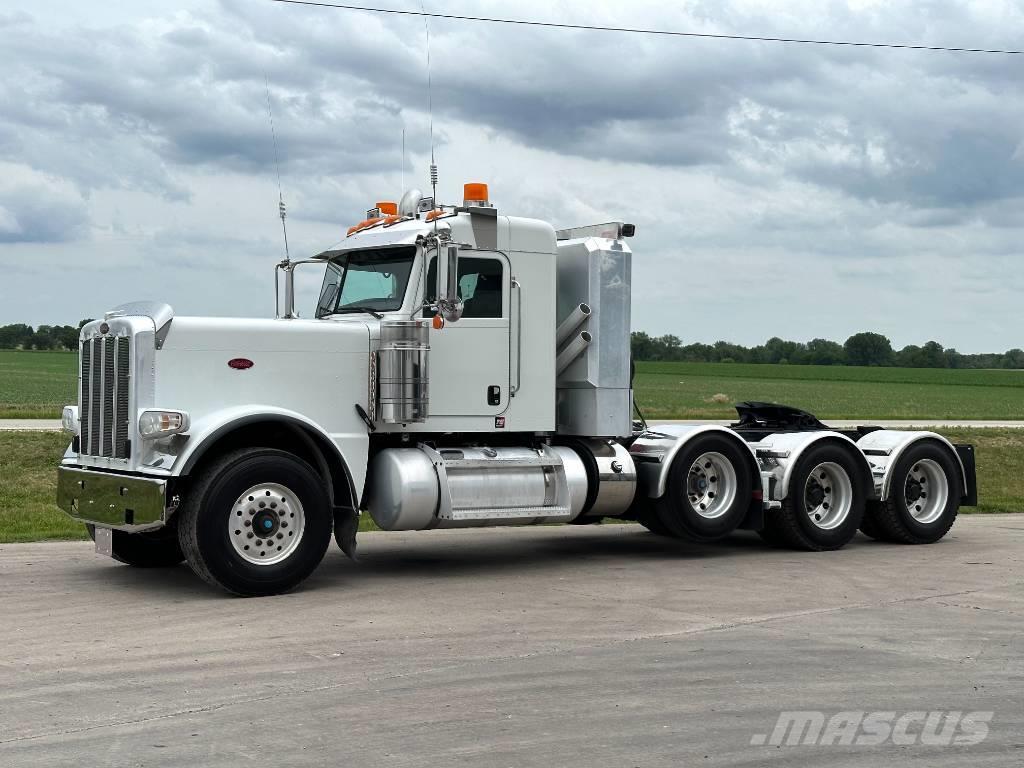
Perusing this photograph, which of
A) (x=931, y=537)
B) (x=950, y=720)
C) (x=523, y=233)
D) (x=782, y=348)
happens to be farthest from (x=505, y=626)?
(x=782, y=348)

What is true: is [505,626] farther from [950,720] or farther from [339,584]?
[950,720]

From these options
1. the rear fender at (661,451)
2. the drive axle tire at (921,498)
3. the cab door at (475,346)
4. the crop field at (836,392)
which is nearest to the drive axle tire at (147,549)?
the cab door at (475,346)

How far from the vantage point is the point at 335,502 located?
38.9ft

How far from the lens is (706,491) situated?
A: 1380 centimetres

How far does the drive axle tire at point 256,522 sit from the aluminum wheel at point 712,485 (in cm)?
409

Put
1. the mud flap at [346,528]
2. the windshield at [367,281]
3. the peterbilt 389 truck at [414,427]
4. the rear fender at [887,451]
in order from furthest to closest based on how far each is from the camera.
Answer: the rear fender at [887,451], the windshield at [367,281], the mud flap at [346,528], the peterbilt 389 truck at [414,427]

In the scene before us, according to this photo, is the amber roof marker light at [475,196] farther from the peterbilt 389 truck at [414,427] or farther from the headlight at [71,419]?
the headlight at [71,419]

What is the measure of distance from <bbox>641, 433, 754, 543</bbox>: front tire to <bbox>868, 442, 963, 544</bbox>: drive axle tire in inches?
85.9

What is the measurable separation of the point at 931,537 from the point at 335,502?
7.10 meters

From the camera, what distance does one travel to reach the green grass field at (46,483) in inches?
616

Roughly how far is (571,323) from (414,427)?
2050 mm

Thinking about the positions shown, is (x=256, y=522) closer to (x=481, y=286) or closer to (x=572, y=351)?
(x=481, y=286)

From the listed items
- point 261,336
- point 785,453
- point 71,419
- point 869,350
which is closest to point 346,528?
point 261,336

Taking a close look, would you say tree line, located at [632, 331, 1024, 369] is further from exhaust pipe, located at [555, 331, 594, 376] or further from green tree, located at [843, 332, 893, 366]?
exhaust pipe, located at [555, 331, 594, 376]
